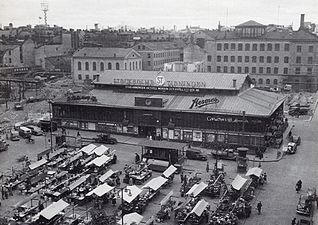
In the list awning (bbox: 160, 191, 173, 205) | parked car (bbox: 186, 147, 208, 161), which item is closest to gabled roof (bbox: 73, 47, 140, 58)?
parked car (bbox: 186, 147, 208, 161)

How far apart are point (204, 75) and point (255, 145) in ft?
51.2

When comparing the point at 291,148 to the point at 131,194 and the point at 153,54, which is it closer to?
the point at 131,194

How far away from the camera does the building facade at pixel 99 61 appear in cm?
9862

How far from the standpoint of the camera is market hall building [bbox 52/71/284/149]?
52594 mm

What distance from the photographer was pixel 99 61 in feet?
328

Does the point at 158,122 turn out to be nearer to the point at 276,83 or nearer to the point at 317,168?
the point at 317,168

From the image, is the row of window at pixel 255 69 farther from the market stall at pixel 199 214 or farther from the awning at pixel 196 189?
the market stall at pixel 199 214

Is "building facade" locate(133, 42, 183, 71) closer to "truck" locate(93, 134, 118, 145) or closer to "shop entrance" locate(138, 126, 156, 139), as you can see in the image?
"shop entrance" locate(138, 126, 156, 139)

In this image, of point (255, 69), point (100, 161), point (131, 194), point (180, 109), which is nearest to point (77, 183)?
point (100, 161)

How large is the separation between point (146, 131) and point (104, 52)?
47.9 metres

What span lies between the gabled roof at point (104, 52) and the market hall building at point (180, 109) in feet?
107

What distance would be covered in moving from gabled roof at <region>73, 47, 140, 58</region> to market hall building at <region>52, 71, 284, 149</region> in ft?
107

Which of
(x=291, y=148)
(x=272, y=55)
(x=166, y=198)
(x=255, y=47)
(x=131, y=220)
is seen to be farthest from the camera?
(x=255, y=47)

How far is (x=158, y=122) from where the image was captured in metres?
56.7
